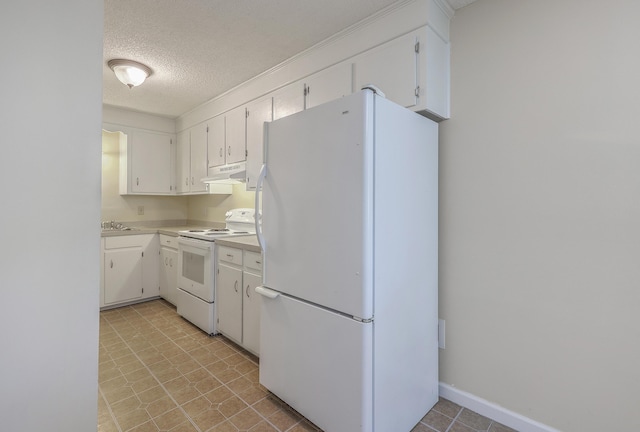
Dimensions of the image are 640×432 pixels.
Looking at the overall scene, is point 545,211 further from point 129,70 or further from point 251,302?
point 129,70

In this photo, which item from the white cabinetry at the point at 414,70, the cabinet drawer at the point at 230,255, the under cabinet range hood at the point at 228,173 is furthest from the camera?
the under cabinet range hood at the point at 228,173

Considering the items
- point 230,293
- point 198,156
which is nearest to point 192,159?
point 198,156

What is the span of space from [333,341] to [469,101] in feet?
5.21

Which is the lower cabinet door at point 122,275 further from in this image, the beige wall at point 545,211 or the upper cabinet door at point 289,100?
the beige wall at point 545,211

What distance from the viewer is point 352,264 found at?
1441 millimetres

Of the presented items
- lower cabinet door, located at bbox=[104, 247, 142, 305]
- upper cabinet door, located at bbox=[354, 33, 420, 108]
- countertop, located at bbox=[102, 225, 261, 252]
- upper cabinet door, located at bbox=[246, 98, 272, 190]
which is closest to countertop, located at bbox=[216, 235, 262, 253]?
countertop, located at bbox=[102, 225, 261, 252]

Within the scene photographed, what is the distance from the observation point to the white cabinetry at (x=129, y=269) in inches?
139

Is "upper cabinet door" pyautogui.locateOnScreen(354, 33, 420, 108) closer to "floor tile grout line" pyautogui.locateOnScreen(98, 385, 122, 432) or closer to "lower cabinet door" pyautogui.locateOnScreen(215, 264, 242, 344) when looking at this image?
"lower cabinet door" pyautogui.locateOnScreen(215, 264, 242, 344)

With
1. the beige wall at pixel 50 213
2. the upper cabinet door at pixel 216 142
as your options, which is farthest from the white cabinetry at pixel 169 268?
the beige wall at pixel 50 213

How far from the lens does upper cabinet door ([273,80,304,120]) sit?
7.97 ft

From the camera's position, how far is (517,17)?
168 cm

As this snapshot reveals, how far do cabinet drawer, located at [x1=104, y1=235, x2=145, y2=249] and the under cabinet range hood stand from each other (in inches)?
43.6

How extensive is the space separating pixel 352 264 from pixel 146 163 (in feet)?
12.3

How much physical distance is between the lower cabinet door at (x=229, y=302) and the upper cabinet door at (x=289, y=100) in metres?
1.38
